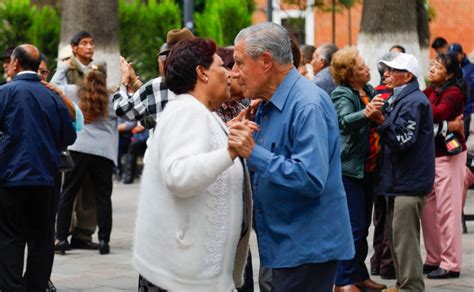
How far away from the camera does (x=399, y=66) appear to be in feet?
28.3

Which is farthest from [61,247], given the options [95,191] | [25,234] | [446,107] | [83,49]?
[446,107]

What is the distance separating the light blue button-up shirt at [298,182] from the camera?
496cm

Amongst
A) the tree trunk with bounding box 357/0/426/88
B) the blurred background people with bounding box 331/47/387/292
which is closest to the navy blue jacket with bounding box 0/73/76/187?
the blurred background people with bounding box 331/47/387/292

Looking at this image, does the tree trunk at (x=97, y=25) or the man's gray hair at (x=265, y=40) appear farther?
the tree trunk at (x=97, y=25)

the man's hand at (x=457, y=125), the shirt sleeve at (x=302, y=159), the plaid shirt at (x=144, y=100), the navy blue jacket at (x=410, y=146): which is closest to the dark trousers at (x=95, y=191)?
the plaid shirt at (x=144, y=100)

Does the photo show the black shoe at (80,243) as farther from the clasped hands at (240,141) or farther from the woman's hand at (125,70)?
the clasped hands at (240,141)

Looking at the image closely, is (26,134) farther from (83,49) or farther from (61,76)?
(83,49)

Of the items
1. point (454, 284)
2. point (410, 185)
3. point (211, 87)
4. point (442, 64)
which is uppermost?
point (211, 87)

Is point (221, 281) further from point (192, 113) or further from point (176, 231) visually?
point (192, 113)

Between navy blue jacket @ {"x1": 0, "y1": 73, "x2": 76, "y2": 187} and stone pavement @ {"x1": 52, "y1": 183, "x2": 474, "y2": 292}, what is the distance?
61.1 inches

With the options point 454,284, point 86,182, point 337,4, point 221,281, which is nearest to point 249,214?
point 221,281

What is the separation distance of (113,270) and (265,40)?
5559 mm

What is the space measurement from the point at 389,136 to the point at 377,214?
202cm

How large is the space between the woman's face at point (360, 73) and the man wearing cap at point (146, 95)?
1.52 m
